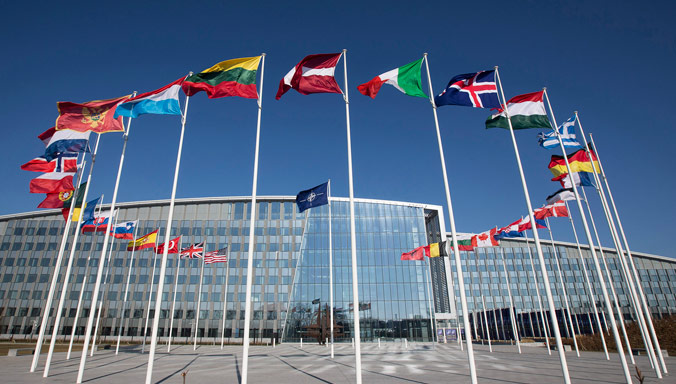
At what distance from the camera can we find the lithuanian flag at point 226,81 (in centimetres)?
1584

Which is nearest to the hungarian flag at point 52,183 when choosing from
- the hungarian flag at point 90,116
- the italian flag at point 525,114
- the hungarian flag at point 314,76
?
the hungarian flag at point 90,116

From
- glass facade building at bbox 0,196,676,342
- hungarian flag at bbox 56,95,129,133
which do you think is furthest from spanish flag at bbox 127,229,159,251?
glass facade building at bbox 0,196,676,342

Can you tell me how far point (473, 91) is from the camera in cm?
1571

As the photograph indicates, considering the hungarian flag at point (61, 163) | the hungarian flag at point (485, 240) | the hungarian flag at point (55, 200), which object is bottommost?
the hungarian flag at point (485, 240)

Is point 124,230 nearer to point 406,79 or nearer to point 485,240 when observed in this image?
point 406,79

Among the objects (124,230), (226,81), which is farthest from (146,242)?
(226,81)

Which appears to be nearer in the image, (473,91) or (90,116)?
(473,91)

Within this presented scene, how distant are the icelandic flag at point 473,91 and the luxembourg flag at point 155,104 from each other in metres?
12.3

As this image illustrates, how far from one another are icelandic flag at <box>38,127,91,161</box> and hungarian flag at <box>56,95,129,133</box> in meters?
2.52

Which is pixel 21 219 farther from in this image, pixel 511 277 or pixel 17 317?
pixel 511 277

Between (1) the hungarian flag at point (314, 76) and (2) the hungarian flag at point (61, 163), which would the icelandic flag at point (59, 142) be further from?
(1) the hungarian flag at point (314, 76)

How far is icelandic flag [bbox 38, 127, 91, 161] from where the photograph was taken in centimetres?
1822

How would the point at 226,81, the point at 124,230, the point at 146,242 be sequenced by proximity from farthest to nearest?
the point at 146,242 < the point at 124,230 < the point at 226,81

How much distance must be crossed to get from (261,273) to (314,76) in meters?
58.1
